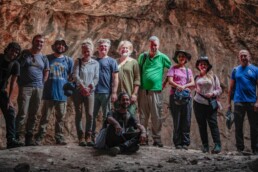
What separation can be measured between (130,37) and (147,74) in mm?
4498

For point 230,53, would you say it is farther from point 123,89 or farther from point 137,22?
point 123,89

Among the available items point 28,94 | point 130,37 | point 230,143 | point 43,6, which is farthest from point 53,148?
point 230,143

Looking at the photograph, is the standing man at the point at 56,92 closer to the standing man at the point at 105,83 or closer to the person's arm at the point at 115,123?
the standing man at the point at 105,83

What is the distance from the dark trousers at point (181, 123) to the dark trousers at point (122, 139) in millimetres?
1257

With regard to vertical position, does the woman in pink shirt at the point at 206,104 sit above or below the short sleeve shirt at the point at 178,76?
below

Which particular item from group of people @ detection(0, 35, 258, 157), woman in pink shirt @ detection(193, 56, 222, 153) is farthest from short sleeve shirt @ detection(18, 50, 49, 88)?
woman in pink shirt @ detection(193, 56, 222, 153)

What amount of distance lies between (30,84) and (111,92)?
5.00 feet

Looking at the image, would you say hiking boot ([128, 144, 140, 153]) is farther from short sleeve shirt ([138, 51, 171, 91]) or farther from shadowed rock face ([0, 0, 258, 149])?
shadowed rock face ([0, 0, 258, 149])

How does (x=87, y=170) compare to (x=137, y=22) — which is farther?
(x=137, y=22)

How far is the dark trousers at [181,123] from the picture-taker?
789 centimetres

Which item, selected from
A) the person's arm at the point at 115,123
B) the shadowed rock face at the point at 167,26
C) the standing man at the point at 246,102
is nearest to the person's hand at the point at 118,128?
the person's arm at the point at 115,123

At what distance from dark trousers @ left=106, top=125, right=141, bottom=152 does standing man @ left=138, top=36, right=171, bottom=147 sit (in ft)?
3.37

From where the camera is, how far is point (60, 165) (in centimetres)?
606

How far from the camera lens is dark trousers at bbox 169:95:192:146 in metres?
7.89
